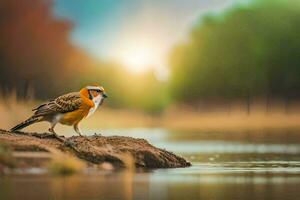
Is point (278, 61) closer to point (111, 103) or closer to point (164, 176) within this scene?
point (111, 103)

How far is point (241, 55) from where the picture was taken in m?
78.4

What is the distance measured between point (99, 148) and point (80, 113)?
2.67ft

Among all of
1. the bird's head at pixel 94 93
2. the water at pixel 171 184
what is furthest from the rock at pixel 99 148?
the bird's head at pixel 94 93

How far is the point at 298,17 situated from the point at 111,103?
17.8 metres

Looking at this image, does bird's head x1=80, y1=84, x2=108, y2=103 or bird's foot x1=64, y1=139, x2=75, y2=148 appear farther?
bird's head x1=80, y1=84, x2=108, y2=103

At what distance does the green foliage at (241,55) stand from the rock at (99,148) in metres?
51.1

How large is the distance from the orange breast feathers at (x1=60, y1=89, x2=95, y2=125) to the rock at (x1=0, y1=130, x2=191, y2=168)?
1.25ft

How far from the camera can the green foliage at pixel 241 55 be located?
7444 cm

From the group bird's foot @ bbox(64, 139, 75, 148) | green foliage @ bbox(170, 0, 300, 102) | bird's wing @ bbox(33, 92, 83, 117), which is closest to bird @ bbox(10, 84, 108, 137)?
bird's wing @ bbox(33, 92, 83, 117)

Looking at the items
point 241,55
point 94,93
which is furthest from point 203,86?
point 94,93

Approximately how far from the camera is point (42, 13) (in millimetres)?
63312

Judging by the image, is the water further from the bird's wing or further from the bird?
the bird's wing

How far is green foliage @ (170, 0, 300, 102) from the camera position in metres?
74.4

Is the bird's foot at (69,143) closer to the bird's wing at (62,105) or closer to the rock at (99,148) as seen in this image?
the rock at (99,148)
